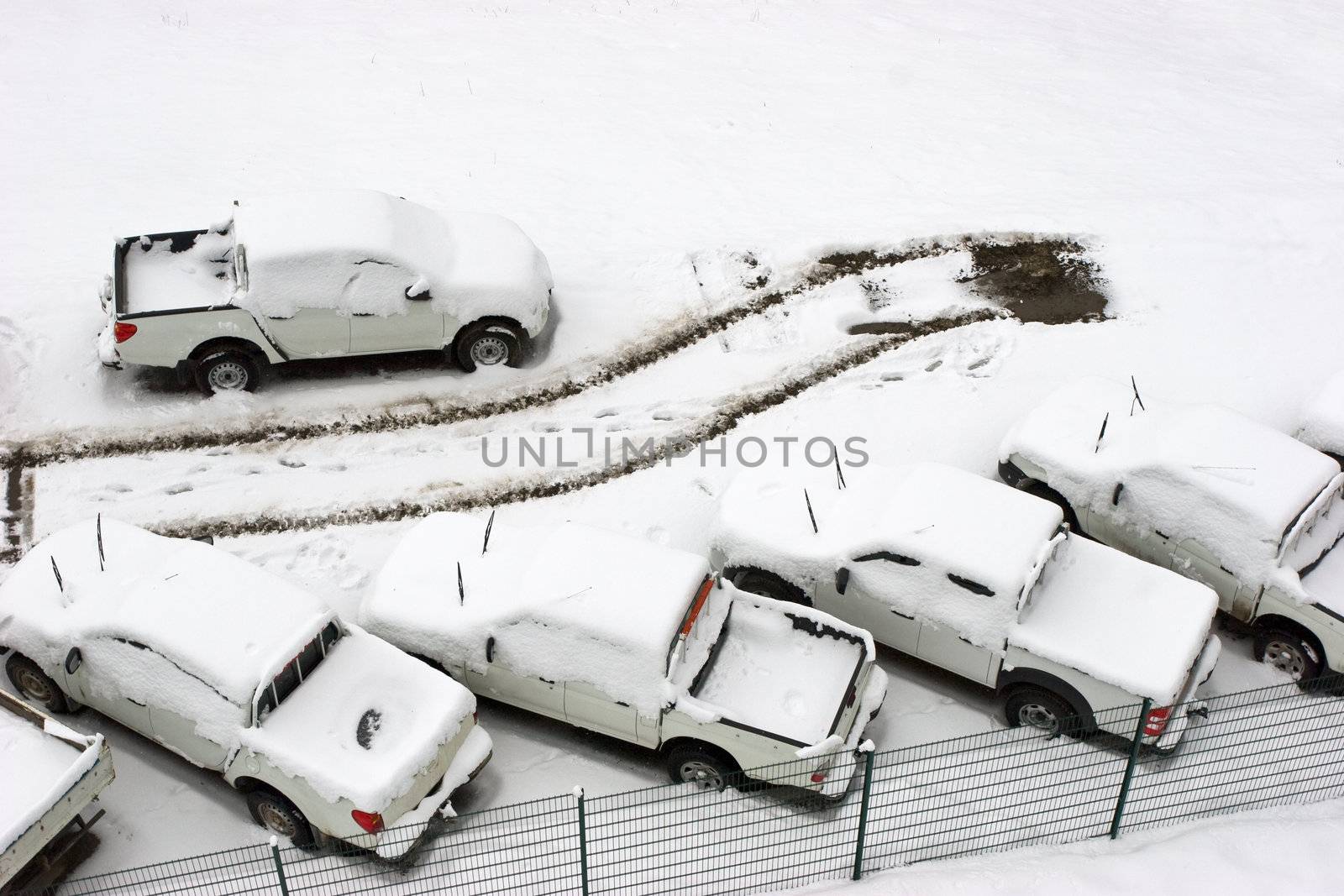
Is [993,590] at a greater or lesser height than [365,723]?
greater

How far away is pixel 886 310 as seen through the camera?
15062 millimetres

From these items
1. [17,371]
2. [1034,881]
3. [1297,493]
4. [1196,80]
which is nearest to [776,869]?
[1034,881]

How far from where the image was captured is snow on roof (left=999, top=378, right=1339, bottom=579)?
34.6 feet

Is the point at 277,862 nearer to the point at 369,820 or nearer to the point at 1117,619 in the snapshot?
the point at 369,820

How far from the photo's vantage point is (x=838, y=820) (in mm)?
8984

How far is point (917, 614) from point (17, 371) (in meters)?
10.4

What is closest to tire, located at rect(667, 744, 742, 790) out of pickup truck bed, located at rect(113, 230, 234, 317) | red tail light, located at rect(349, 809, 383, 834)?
red tail light, located at rect(349, 809, 383, 834)

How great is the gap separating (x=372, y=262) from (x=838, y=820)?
25.0 feet

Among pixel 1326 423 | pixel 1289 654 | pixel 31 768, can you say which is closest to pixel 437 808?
pixel 31 768

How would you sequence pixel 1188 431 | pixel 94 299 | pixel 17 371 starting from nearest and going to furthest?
pixel 1188 431
pixel 17 371
pixel 94 299

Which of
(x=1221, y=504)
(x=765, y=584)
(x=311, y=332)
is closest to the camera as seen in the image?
(x=1221, y=504)

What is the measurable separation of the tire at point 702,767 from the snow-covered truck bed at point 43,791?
4.26 meters

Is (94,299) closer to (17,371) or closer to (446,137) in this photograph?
(17,371)

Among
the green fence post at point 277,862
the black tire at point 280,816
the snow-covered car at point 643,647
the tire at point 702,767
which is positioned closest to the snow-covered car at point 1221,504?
the snow-covered car at point 643,647
